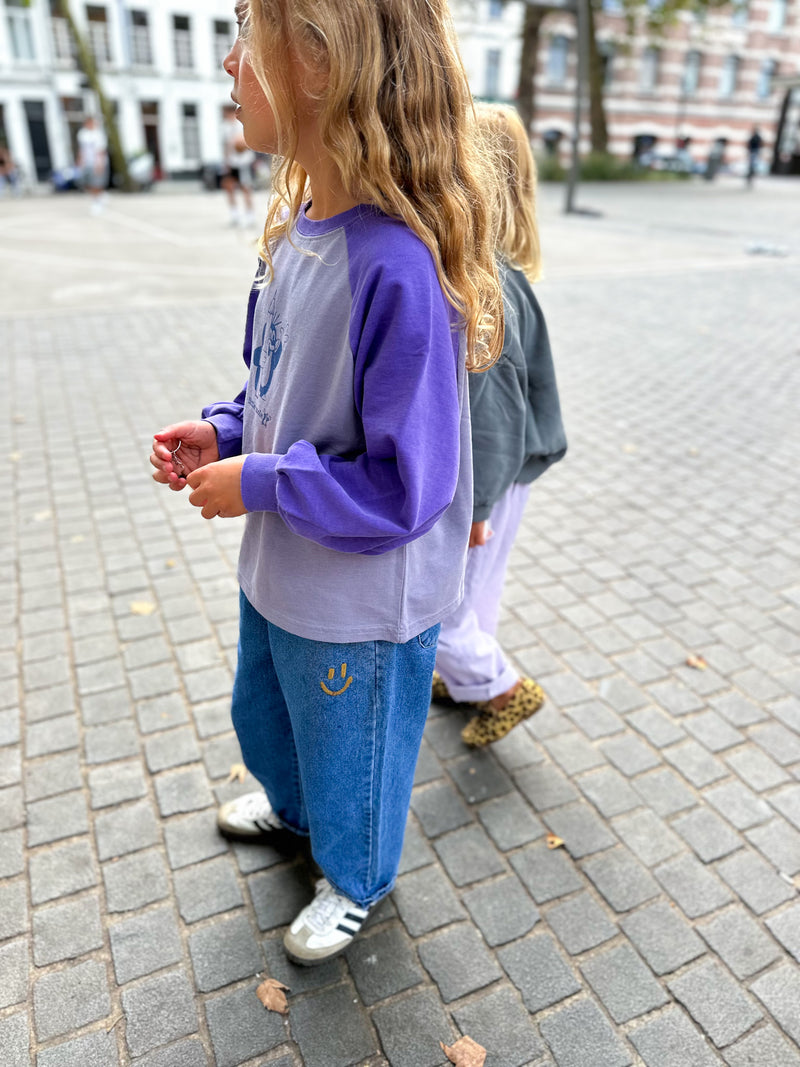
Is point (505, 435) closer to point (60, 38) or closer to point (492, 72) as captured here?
point (60, 38)

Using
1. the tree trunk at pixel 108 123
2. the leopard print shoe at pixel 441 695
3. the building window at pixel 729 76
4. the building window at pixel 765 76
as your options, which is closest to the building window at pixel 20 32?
the tree trunk at pixel 108 123

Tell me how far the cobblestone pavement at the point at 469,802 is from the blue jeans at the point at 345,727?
1.16 ft

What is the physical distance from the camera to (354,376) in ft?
4.27

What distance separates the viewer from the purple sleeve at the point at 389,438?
4.00 feet

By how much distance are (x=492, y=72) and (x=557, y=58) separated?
356cm

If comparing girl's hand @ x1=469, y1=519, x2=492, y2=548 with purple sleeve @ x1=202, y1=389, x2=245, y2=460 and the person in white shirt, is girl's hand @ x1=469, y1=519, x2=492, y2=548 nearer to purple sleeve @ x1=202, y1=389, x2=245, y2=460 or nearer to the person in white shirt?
purple sleeve @ x1=202, y1=389, x2=245, y2=460

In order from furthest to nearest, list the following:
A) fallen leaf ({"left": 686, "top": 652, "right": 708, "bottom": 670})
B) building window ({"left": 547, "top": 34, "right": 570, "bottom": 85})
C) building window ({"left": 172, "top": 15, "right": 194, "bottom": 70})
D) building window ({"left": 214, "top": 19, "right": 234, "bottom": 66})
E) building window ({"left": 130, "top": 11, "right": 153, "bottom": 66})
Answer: building window ({"left": 547, "top": 34, "right": 570, "bottom": 85})
building window ({"left": 214, "top": 19, "right": 234, "bottom": 66})
building window ({"left": 172, "top": 15, "right": 194, "bottom": 70})
building window ({"left": 130, "top": 11, "right": 153, "bottom": 66})
fallen leaf ({"left": 686, "top": 652, "right": 708, "bottom": 670})

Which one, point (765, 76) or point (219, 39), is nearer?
point (219, 39)

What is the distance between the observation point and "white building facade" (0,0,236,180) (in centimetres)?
3431

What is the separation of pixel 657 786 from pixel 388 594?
4.97 feet

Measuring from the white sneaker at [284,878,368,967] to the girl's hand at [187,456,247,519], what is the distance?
1085mm

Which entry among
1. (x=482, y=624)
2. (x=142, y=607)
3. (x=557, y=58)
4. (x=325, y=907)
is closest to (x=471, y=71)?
(x=557, y=58)

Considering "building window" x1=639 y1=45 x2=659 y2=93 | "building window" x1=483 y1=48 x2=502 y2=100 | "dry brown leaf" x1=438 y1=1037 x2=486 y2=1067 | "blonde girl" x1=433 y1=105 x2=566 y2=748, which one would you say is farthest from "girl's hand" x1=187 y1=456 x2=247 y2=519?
"building window" x1=639 y1=45 x2=659 y2=93

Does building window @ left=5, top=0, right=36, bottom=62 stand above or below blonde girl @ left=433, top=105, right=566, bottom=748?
above
